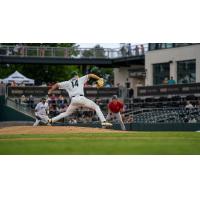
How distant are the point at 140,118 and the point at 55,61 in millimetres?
10284

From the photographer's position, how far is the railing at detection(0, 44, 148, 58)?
116 ft

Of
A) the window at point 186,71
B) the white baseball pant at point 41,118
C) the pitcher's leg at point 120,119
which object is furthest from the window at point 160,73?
the white baseball pant at point 41,118

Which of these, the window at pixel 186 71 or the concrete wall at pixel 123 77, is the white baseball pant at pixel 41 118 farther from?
the concrete wall at pixel 123 77

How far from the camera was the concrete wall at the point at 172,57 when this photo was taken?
3291 cm

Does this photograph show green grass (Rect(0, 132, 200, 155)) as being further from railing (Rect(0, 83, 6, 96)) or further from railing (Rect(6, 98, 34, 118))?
railing (Rect(0, 83, 6, 96))

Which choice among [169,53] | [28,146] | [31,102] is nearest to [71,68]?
[169,53]

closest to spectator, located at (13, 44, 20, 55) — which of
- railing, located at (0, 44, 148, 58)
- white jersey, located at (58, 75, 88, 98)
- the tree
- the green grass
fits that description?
railing, located at (0, 44, 148, 58)

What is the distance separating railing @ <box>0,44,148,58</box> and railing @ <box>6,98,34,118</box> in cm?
557

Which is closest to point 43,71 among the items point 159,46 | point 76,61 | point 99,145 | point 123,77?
point 123,77

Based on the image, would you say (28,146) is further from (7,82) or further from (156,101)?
(7,82)

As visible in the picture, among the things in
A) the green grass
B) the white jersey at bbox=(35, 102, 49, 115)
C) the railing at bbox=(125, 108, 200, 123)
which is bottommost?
the green grass

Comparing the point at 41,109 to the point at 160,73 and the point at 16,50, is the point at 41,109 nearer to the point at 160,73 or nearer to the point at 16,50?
the point at 16,50

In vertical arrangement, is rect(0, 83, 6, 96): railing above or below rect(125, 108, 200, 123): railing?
above

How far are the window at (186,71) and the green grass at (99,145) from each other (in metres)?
13.5
